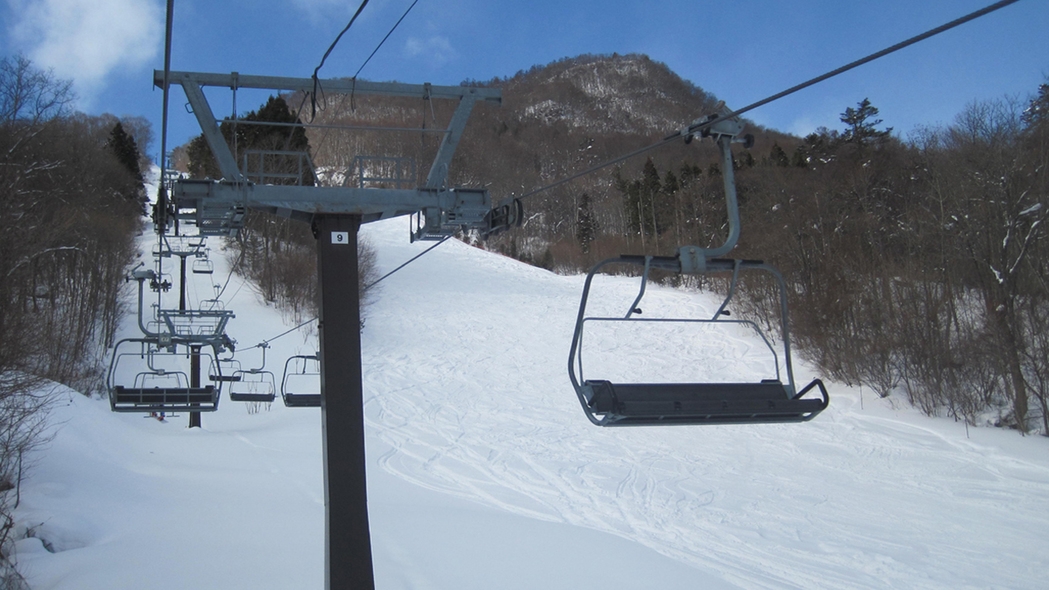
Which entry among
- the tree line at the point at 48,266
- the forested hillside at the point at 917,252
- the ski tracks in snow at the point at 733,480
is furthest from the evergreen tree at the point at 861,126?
Answer: the tree line at the point at 48,266

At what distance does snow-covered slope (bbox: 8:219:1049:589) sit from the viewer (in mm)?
9844

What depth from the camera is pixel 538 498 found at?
13797 mm

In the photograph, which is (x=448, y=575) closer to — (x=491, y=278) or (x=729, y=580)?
(x=729, y=580)

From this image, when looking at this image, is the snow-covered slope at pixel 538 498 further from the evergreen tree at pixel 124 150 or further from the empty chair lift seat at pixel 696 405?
the evergreen tree at pixel 124 150

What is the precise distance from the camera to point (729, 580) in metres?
9.68

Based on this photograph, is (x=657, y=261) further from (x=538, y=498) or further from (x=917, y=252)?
(x=917, y=252)

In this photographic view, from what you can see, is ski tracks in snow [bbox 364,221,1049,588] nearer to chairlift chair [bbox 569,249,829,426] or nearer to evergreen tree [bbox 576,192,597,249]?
chairlift chair [bbox 569,249,829,426]

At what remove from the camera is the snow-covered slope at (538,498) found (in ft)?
32.3

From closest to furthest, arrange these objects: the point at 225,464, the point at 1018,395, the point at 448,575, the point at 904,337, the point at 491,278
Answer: the point at 448,575, the point at 225,464, the point at 1018,395, the point at 904,337, the point at 491,278

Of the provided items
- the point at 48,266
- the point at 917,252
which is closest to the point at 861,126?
the point at 917,252

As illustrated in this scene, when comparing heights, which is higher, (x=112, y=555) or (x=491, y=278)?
(x=491, y=278)

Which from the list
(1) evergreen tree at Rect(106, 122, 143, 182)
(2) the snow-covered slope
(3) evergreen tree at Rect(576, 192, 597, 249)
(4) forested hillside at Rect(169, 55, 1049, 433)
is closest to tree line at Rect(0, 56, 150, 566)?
(2) the snow-covered slope

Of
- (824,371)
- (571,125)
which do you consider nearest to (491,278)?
(824,371)

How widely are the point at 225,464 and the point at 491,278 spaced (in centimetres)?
2432
